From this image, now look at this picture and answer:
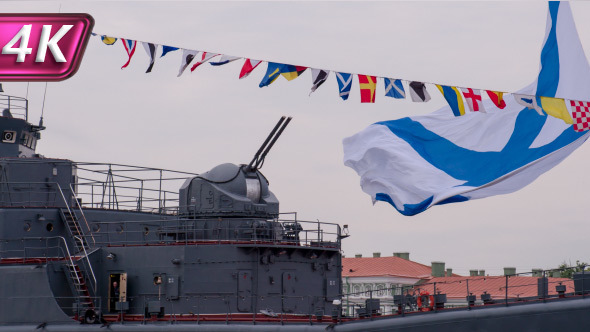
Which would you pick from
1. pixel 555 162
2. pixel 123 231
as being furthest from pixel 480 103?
pixel 123 231

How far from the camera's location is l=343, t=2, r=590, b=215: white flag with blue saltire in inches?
689

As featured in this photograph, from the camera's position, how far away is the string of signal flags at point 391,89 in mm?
16141

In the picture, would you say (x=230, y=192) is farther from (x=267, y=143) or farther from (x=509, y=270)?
(x=509, y=270)

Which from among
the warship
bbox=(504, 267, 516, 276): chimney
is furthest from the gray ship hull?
bbox=(504, 267, 516, 276): chimney

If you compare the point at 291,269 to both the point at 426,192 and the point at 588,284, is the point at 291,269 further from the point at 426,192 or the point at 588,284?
the point at 588,284

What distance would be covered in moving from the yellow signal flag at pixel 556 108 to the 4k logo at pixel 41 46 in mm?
8487

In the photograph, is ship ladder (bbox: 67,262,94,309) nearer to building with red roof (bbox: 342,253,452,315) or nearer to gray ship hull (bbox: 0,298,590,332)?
gray ship hull (bbox: 0,298,590,332)

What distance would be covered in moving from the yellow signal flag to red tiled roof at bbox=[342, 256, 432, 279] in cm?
4326

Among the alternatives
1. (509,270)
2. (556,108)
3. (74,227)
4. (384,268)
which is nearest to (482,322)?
(556,108)

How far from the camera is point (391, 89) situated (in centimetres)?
1689

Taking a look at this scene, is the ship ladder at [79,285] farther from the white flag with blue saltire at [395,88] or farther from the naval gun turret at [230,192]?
the white flag with blue saltire at [395,88]

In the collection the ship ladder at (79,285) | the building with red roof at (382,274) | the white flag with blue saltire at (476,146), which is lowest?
the ship ladder at (79,285)

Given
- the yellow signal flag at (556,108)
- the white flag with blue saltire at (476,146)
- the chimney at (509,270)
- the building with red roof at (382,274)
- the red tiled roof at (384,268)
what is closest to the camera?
the yellow signal flag at (556,108)

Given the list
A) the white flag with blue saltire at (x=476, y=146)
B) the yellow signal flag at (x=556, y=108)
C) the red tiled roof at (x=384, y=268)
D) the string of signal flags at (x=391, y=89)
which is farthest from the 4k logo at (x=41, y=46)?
the red tiled roof at (x=384, y=268)
